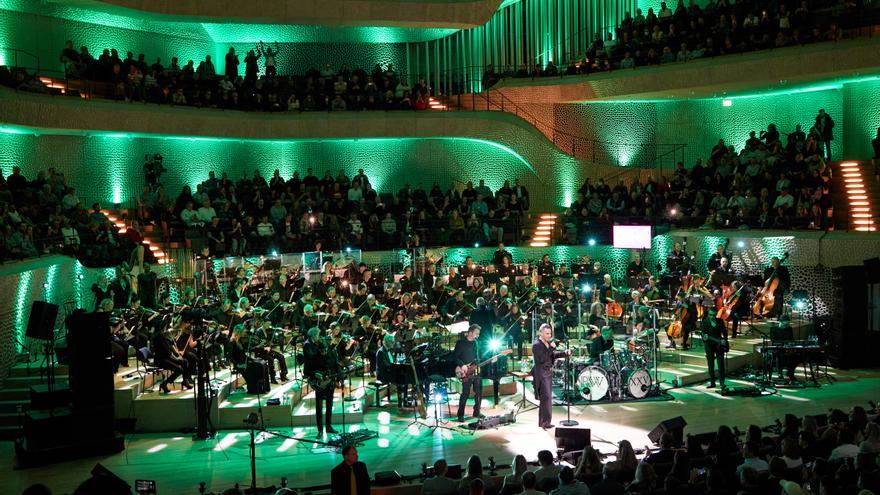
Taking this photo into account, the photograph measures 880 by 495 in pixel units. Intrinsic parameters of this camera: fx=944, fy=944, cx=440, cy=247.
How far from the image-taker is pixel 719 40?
92.1ft

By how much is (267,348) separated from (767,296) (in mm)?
11420

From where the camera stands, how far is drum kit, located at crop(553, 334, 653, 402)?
16953 mm

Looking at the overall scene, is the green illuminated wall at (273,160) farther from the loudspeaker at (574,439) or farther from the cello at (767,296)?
the loudspeaker at (574,439)

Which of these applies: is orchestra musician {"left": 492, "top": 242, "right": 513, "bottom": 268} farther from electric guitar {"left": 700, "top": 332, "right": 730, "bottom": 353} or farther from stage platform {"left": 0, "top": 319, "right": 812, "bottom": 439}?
electric guitar {"left": 700, "top": 332, "right": 730, "bottom": 353}

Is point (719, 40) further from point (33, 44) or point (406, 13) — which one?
point (33, 44)

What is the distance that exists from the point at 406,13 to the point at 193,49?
7.83m

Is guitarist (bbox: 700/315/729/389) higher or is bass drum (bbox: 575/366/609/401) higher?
guitarist (bbox: 700/315/729/389)

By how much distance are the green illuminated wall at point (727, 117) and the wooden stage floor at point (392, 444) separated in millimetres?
12975

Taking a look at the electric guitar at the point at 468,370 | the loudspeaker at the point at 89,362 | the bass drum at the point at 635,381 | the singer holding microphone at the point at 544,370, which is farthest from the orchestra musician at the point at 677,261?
the loudspeaker at the point at 89,362

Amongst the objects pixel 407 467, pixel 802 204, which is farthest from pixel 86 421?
pixel 802 204

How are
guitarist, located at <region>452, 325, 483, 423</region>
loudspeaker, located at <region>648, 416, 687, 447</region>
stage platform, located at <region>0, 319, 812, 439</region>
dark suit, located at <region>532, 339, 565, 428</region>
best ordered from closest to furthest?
loudspeaker, located at <region>648, 416, 687, 447</region>
dark suit, located at <region>532, 339, 565, 428</region>
guitarist, located at <region>452, 325, 483, 423</region>
stage platform, located at <region>0, 319, 812, 439</region>

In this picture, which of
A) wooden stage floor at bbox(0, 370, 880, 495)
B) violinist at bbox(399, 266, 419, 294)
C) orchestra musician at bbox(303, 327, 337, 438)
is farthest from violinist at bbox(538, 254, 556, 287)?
orchestra musician at bbox(303, 327, 337, 438)

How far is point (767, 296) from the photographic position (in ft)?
70.6

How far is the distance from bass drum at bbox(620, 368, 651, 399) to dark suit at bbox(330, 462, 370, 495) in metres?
8.88
